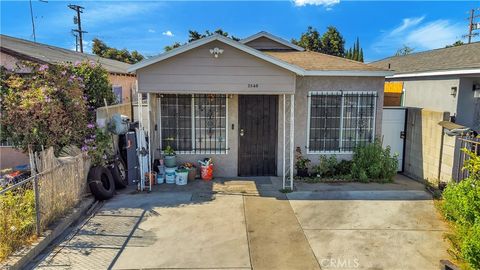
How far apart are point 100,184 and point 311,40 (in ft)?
96.9

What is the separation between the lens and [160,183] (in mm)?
8344

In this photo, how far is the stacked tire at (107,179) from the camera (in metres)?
6.91

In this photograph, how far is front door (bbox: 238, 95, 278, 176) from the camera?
28.8 feet

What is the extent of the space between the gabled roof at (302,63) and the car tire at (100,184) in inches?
93.6

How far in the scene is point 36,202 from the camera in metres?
5.01

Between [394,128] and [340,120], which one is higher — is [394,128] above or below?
below

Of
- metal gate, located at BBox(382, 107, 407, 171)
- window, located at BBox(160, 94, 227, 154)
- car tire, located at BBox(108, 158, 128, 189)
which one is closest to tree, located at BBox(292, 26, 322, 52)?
metal gate, located at BBox(382, 107, 407, 171)

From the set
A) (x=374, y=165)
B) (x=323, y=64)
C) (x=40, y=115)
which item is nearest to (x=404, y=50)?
(x=323, y=64)

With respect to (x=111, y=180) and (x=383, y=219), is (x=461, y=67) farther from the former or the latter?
(x=111, y=180)

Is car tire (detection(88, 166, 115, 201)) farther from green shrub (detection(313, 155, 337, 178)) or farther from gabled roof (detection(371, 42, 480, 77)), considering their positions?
gabled roof (detection(371, 42, 480, 77))

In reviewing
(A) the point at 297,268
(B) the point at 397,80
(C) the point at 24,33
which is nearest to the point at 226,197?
(A) the point at 297,268

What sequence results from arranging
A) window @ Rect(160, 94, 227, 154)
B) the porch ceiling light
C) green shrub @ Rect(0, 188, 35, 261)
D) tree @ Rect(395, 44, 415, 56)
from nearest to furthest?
green shrub @ Rect(0, 188, 35, 261) < the porch ceiling light < window @ Rect(160, 94, 227, 154) < tree @ Rect(395, 44, 415, 56)

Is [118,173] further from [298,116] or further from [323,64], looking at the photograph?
[323,64]

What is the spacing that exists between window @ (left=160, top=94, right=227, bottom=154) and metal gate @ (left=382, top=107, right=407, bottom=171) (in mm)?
4608
